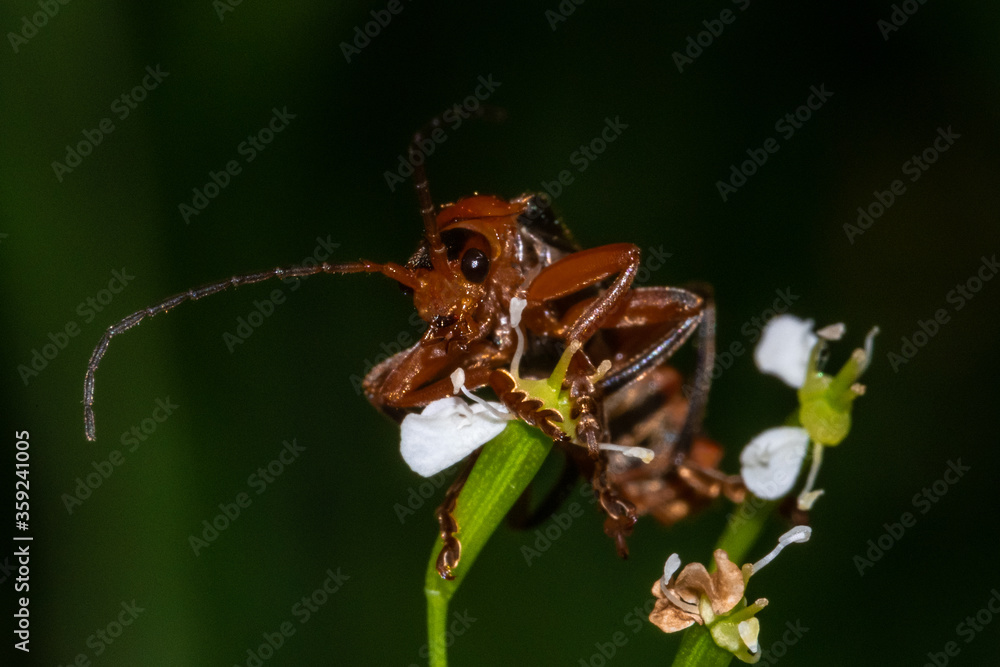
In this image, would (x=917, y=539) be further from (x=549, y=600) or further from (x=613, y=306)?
(x=613, y=306)

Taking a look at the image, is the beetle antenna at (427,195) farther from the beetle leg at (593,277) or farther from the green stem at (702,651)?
the green stem at (702,651)

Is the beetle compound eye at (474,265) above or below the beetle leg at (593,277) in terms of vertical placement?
above

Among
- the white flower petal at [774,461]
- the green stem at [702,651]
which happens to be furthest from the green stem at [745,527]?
the green stem at [702,651]

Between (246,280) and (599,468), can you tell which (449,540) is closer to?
(599,468)

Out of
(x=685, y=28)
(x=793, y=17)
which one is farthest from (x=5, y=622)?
(x=793, y=17)

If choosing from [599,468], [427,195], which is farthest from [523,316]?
[599,468]

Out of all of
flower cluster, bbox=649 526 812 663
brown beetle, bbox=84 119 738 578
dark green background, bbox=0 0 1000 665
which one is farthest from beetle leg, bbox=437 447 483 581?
dark green background, bbox=0 0 1000 665
